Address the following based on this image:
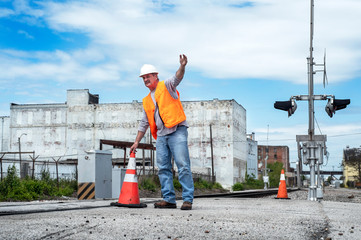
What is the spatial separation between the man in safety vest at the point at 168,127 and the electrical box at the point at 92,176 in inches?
208

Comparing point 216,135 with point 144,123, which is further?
point 216,135

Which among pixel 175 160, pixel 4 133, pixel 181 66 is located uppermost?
pixel 4 133

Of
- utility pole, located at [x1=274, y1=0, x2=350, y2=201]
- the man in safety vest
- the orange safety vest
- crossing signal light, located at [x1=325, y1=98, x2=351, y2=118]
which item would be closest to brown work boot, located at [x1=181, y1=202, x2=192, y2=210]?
the man in safety vest

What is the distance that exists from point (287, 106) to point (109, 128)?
52078 millimetres

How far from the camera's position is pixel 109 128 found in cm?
6444

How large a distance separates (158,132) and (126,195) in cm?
100

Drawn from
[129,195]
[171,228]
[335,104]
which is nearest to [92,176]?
[129,195]

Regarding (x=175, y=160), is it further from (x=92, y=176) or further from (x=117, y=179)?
(x=117, y=179)

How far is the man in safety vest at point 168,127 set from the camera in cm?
670

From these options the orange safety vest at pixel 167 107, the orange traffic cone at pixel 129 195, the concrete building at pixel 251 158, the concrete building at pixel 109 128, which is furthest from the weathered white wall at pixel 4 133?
the orange safety vest at pixel 167 107

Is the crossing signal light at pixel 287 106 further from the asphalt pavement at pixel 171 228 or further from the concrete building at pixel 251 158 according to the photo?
the concrete building at pixel 251 158

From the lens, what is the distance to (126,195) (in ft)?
23.1

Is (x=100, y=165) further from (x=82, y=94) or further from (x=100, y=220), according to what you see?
(x=82, y=94)

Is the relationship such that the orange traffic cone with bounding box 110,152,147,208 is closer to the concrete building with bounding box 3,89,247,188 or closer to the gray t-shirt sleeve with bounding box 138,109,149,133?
the gray t-shirt sleeve with bounding box 138,109,149,133
